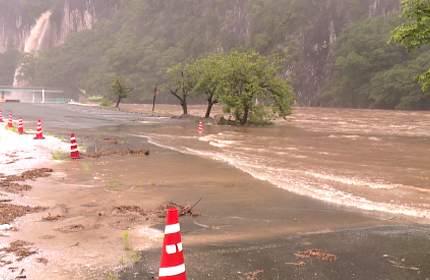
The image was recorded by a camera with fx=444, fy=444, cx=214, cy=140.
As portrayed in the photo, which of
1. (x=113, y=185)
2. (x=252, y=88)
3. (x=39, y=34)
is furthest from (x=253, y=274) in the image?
(x=39, y=34)

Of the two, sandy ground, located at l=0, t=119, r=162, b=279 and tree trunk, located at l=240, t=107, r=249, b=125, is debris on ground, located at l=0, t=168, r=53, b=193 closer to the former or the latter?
sandy ground, located at l=0, t=119, r=162, b=279

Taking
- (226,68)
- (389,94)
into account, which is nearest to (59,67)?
(389,94)

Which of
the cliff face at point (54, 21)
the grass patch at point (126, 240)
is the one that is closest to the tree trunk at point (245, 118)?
the grass patch at point (126, 240)

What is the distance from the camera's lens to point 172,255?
190 inches

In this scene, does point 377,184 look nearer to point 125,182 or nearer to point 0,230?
point 125,182

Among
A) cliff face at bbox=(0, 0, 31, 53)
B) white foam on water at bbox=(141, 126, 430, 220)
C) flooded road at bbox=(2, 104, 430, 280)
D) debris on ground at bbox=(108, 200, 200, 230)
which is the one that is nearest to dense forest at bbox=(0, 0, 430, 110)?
white foam on water at bbox=(141, 126, 430, 220)

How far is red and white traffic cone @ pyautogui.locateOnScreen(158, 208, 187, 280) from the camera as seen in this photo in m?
4.78

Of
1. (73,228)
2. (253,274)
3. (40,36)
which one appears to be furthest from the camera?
(40,36)

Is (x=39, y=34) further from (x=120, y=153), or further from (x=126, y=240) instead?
(x=126, y=240)

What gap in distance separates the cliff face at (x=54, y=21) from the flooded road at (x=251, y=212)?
158 meters

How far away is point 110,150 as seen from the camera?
1875 centimetres

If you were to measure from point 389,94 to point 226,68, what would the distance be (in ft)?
141

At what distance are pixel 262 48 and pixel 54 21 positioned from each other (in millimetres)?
109000

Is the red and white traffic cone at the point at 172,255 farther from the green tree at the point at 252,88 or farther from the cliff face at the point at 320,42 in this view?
the cliff face at the point at 320,42
